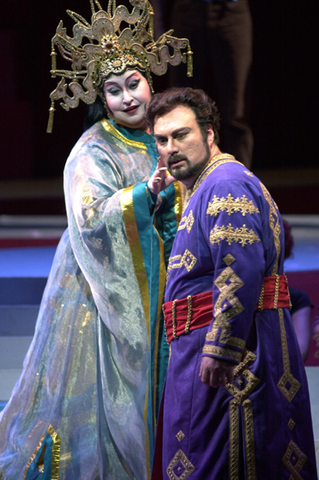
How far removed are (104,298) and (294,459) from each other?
0.82 meters

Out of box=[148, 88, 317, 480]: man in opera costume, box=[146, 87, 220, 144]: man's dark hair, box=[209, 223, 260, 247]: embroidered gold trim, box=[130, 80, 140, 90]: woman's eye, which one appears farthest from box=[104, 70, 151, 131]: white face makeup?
box=[209, 223, 260, 247]: embroidered gold trim

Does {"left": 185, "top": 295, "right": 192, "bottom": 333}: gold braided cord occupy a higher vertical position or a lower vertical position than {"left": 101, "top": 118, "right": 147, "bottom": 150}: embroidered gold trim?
lower

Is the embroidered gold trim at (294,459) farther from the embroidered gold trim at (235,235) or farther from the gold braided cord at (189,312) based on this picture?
the embroidered gold trim at (235,235)

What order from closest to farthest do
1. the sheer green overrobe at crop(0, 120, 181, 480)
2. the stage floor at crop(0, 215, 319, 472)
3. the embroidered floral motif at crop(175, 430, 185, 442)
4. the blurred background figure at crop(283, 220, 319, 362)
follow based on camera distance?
1. the embroidered floral motif at crop(175, 430, 185, 442)
2. the sheer green overrobe at crop(0, 120, 181, 480)
3. the blurred background figure at crop(283, 220, 319, 362)
4. the stage floor at crop(0, 215, 319, 472)

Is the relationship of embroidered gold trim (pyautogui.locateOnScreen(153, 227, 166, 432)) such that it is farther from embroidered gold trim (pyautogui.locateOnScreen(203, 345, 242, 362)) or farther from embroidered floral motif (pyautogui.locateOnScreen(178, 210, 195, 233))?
embroidered gold trim (pyautogui.locateOnScreen(203, 345, 242, 362))

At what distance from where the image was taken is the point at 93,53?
229 cm

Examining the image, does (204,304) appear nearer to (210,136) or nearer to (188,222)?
(188,222)

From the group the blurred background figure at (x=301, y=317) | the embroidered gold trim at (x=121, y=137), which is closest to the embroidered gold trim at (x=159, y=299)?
the embroidered gold trim at (x=121, y=137)

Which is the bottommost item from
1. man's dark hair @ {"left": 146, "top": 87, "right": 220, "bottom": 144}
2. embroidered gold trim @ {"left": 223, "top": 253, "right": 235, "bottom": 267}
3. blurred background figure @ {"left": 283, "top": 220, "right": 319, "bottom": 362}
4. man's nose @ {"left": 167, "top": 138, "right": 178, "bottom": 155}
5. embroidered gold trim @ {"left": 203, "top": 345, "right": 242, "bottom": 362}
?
blurred background figure @ {"left": 283, "top": 220, "right": 319, "bottom": 362}

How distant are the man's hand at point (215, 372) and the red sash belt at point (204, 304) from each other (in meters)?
0.12

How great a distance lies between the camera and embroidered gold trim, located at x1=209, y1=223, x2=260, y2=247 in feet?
4.66

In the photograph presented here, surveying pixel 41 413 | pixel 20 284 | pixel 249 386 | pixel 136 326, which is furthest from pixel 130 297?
pixel 20 284

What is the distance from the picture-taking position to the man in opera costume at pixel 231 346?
4.67 ft

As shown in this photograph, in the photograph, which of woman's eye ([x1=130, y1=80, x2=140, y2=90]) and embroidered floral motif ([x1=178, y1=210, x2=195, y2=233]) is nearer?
embroidered floral motif ([x1=178, y1=210, x2=195, y2=233])
